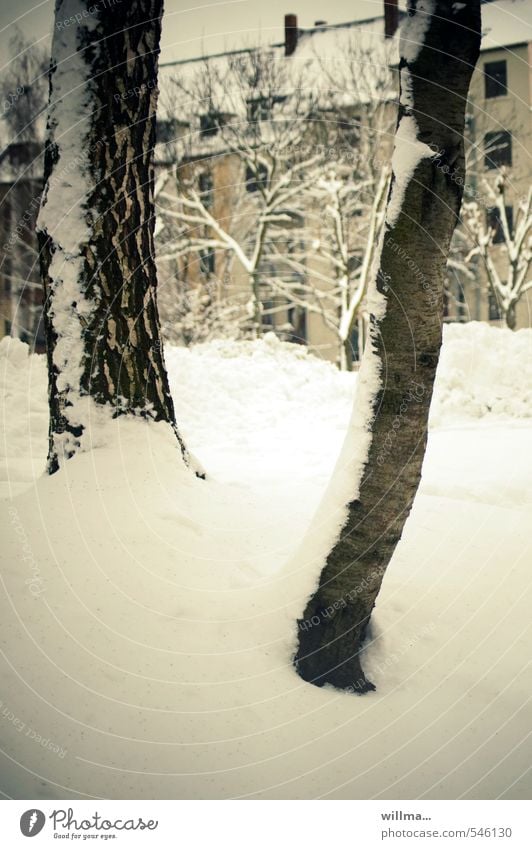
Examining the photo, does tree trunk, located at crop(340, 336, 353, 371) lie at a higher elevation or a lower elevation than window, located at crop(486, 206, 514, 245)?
lower

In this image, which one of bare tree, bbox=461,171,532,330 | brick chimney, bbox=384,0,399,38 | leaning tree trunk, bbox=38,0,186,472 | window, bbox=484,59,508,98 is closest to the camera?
leaning tree trunk, bbox=38,0,186,472

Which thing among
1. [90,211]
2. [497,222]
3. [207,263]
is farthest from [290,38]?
[90,211]

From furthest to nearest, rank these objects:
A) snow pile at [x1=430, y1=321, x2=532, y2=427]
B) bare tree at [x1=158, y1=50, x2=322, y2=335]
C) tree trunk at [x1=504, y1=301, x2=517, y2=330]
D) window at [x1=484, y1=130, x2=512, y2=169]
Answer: window at [x1=484, y1=130, x2=512, y2=169], tree trunk at [x1=504, y1=301, x2=517, y2=330], bare tree at [x1=158, y1=50, x2=322, y2=335], snow pile at [x1=430, y1=321, x2=532, y2=427]

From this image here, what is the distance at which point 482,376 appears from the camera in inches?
349

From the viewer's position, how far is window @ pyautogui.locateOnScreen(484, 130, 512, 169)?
20.8m

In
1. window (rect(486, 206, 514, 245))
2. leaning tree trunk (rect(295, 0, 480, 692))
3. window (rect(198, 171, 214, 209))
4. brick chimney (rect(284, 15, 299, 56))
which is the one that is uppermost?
brick chimney (rect(284, 15, 299, 56))

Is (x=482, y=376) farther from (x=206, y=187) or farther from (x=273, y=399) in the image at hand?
(x=206, y=187)

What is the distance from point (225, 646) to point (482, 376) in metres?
6.64

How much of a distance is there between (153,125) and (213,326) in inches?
530

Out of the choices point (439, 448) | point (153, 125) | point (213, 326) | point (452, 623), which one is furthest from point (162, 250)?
point (452, 623)

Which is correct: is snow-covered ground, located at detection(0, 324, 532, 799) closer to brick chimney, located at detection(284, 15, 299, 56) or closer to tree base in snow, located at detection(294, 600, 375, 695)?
tree base in snow, located at detection(294, 600, 375, 695)

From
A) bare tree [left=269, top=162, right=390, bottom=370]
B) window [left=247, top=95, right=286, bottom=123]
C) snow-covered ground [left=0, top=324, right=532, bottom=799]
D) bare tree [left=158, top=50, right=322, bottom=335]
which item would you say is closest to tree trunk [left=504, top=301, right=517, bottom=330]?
bare tree [left=269, top=162, right=390, bottom=370]

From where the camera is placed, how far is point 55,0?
3729 millimetres

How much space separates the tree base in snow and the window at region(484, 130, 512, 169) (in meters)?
20.0
